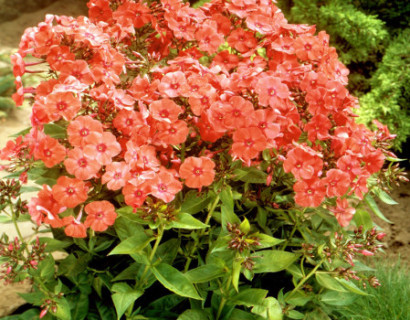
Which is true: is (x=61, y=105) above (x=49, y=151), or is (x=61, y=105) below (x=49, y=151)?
above

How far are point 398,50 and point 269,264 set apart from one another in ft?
10.6

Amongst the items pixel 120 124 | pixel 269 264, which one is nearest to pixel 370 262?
pixel 269 264

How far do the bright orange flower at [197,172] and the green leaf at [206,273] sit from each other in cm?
40

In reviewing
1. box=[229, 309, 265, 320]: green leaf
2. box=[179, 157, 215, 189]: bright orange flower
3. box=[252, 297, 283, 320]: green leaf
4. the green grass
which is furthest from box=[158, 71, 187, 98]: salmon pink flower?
the green grass

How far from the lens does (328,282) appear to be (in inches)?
72.2

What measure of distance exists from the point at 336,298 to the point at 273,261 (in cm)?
55

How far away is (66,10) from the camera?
7.59m

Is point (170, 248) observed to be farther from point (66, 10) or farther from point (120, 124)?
point (66, 10)

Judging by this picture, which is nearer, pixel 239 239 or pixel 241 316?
pixel 239 239

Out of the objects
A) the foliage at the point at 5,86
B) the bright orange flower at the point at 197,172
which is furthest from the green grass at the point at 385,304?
the foliage at the point at 5,86

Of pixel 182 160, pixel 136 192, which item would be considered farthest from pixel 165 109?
pixel 136 192

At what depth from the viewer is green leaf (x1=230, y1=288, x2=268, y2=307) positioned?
1.80 m

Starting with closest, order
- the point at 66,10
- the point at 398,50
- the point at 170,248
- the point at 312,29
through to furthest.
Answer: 1. the point at 170,248
2. the point at 312,29
3. the point at 398,50
4. the point at 66,10

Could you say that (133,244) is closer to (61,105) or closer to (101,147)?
(101,147)
